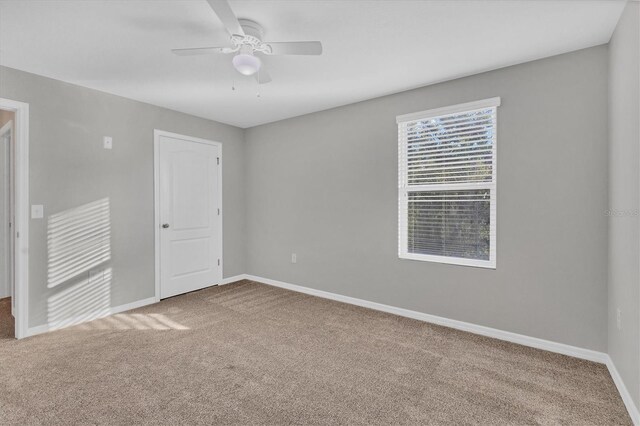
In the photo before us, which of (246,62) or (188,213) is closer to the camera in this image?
(246,62)

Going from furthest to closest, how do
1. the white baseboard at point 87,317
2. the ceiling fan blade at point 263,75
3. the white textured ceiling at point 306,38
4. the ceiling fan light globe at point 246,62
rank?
the white baseboard at point 87,317
the ceiling fan blade at point 263,75
the ceiling fan light globe at point 246,62
the white textured ceiling at point 306,38

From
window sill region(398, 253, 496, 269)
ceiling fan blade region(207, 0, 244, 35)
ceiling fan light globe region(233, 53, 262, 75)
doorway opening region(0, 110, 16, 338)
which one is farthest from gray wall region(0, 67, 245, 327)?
window sill region(398, 253, 496, 269)

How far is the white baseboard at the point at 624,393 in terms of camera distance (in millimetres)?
1721

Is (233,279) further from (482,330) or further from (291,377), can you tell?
(482,330)

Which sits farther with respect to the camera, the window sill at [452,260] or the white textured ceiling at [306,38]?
the window sill at [452,260]

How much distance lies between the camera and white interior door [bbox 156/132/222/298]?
4.00 meters

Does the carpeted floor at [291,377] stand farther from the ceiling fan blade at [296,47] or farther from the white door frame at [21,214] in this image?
the ceiling fan blade at [296,47]

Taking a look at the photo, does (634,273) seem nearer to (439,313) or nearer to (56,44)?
(439,313)

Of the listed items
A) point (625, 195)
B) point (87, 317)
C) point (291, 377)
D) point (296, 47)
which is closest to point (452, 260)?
point (625, 195)

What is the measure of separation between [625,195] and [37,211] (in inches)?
186

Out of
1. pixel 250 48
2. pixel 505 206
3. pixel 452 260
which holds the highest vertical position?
pixel 250 48

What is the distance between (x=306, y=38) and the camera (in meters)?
2.33

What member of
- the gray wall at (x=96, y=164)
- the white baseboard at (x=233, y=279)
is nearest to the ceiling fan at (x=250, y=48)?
the gray wall at (x=96, y=164)

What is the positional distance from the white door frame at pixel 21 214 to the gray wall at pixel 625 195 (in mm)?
4631
